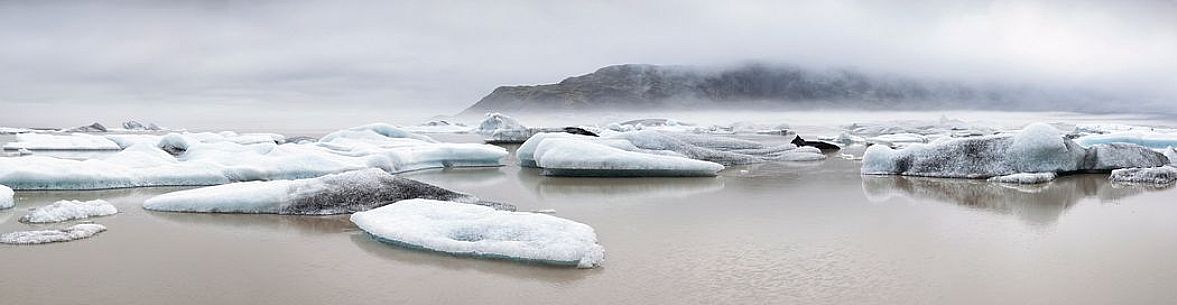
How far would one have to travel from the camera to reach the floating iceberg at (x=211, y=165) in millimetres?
7293

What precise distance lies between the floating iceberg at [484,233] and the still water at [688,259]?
84 millimetres

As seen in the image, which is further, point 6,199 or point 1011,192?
point 1011,192

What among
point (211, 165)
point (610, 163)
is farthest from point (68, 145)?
point (610, 163)

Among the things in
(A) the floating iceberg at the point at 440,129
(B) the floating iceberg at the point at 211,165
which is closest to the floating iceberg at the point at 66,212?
(B) the floating iceberg at the point at 211,165

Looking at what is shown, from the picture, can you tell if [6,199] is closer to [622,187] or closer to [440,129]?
[622,187]

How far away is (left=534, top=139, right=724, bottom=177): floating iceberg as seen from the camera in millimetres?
8641

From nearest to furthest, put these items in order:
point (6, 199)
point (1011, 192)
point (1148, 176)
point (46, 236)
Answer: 1. point (46, 236)
2. point (6, 199)
3. point (1011, 192)
4. point (1148, 176)

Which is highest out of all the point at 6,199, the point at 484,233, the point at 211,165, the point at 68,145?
the point at 68,145

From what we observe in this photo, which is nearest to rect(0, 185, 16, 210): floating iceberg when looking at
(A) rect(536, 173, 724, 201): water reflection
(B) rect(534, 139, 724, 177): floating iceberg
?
(A) rect(536, 173, 724, 201): water reflection

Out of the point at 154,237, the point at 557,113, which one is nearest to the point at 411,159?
the point at 154,237

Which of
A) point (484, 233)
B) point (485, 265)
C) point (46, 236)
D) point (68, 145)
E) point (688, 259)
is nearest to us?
point (485, 265)

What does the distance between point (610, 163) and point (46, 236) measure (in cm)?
527

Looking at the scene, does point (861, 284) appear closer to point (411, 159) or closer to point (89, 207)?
point (89, 207)

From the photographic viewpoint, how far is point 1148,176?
8.32 m
